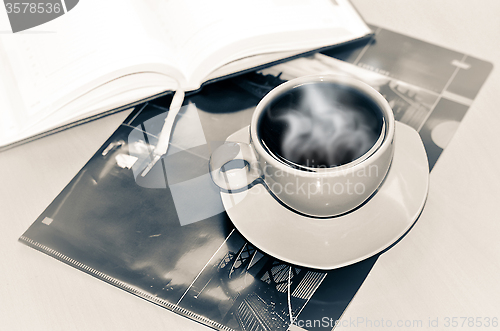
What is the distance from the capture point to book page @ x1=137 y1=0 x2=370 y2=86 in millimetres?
531

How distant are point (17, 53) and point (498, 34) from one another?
29.9 inches

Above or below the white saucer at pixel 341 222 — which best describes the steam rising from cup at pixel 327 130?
above

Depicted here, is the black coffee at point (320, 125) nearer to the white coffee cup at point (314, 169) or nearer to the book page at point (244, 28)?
the white coffee cup at point (314, 169)

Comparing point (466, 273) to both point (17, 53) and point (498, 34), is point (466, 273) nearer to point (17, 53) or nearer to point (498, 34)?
point (498, 34)

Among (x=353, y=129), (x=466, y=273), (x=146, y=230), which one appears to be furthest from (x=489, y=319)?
(x=146, y=230)

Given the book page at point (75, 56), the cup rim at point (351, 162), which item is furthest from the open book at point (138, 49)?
the cup rim at point (351, 162)

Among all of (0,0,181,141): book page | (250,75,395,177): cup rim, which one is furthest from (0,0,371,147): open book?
(250,75,395,177): cup rim

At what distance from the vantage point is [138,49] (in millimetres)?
532

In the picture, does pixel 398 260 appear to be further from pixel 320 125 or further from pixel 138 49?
pixel 138 49

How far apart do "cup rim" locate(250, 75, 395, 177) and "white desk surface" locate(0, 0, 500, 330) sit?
0.14 metres

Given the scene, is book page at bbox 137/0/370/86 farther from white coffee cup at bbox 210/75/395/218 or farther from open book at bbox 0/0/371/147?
white coffee cup at bbox 210/75/395/218

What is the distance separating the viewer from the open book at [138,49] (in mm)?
524

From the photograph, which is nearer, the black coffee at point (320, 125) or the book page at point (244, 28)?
the black coffee at point (320, 125)

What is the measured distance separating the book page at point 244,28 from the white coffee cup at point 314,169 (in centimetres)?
17
